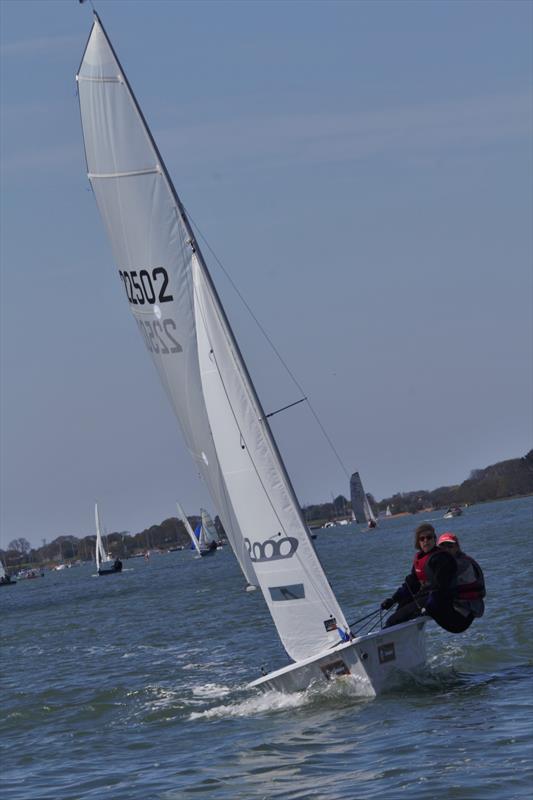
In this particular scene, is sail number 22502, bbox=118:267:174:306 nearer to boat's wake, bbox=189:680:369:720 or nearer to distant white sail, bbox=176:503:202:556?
boat's wake, bbox=189:680:369:720

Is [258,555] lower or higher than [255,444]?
lower

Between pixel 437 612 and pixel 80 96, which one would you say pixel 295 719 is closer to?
pixel 437 612

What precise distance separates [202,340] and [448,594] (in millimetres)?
3401

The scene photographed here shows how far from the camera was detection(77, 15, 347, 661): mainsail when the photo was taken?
1298 centimetres

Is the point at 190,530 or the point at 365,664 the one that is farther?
the point at 190,530

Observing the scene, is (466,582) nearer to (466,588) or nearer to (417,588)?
(466,588)

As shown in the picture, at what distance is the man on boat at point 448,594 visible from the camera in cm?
1299

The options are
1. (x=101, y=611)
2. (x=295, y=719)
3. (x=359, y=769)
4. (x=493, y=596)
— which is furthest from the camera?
(x=101, y=611)

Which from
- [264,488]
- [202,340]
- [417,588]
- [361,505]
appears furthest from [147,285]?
[361,505]

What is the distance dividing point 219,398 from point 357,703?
10.4 ft

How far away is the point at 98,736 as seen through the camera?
13.5 m

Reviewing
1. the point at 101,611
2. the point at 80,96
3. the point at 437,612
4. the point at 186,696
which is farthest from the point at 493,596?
the point at 101,611

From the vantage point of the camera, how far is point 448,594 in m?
13.0

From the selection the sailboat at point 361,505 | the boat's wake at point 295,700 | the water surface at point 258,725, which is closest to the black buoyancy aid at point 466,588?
the water surface at point 258,725
